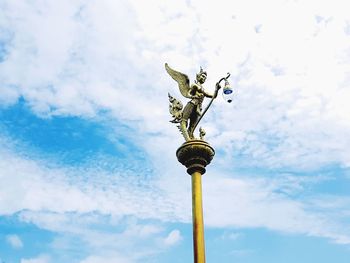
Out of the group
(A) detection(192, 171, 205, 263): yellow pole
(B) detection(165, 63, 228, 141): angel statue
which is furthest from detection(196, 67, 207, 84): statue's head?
(A) detection(192, 171, 205, 263): yellow pole

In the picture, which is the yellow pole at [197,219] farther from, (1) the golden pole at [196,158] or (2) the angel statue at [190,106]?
(2) the angel statue at [190,106]

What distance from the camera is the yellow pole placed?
1664cm

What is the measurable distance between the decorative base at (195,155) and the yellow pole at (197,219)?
20 centimetres

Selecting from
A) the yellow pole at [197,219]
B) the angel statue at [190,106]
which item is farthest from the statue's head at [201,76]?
the yellow pole at [197,219]

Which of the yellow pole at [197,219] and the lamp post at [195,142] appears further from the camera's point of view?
the lamp post at [195,142]

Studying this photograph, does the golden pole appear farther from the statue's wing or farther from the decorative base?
the statue's wing

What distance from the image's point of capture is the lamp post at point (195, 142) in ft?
56.1

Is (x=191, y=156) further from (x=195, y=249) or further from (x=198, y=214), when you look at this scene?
(x=195, y=249)

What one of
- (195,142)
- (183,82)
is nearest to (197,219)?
(195,142)

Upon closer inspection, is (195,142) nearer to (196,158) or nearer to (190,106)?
(196,158)

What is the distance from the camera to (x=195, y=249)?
16.7 m

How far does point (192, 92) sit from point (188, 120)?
1073 mm

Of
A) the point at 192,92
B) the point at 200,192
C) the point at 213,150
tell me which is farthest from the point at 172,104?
the point at 200,192

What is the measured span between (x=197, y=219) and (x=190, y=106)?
4.22m
